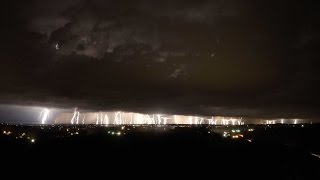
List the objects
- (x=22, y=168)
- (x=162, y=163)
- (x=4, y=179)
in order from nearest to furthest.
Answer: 1. (x=4, y=179)
2. (x=22, y=168)
3. (x=162, y=163)

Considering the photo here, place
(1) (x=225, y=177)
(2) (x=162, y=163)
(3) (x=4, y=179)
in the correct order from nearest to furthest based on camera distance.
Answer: (3) (x=4, y=179)
(1) (x=225, y=177)
(2) (x=162, y=163)

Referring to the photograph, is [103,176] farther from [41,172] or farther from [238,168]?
[238,168]

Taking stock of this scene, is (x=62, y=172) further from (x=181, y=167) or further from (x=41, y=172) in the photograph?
(x=181, y=167)

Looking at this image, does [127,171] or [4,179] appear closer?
[4,179]

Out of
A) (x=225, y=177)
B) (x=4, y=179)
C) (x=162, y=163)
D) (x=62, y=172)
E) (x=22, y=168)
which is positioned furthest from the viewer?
(x=162, y=163)

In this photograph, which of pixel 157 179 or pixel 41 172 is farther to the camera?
pixel 41 172

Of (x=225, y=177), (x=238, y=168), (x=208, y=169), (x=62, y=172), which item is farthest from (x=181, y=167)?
(x=62, y=172)

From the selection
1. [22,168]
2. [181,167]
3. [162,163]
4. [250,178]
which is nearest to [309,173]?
[250,178]

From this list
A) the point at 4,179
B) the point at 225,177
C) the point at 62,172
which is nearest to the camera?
the point at 4,179
